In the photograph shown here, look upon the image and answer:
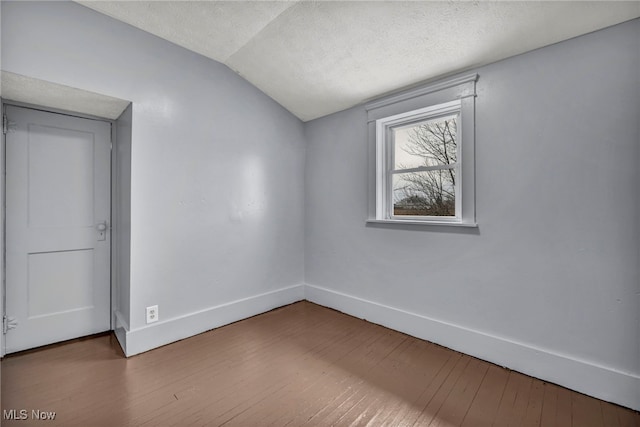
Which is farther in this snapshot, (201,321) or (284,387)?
(201,321)

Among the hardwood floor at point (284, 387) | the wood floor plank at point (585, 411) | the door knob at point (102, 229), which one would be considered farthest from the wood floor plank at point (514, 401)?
the door knob at point (102, 229)

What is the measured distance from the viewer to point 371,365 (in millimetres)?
2100

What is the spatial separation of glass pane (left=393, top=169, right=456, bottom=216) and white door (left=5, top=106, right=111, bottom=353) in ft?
9.06

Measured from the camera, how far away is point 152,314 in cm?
233

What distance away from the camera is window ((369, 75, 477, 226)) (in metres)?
2.24

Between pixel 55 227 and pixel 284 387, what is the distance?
226 cm

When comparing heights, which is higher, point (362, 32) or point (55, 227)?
point (362, 32)

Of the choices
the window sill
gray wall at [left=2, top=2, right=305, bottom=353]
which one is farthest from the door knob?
the window sill

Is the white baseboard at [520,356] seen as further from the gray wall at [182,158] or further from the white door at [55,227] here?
the white door at [55,227]

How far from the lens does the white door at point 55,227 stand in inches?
84.8

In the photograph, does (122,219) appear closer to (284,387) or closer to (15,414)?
(15,414)

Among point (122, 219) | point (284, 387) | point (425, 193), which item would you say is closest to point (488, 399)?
point (284, 387)

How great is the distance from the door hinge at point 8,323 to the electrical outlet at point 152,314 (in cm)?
94

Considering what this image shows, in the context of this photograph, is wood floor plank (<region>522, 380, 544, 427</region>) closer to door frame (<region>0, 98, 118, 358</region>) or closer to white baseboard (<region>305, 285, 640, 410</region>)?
white baseboard (<region>305, 285, 640, 410</region>)
